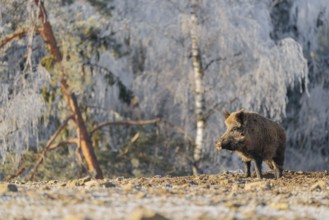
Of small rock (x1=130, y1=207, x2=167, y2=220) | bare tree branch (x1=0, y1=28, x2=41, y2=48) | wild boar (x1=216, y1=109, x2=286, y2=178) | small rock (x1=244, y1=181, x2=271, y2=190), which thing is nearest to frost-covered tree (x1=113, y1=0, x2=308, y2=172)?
bare tree branch (x1=0, y1=28, x2=41, y2=48)

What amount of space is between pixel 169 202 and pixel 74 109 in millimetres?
14214

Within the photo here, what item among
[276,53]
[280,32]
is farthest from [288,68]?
[280,32]

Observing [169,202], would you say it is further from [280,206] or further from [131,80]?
[131,80]

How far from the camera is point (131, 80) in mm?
24266

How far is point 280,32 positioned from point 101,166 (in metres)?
7.86

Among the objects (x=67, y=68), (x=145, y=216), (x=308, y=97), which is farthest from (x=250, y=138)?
(x=308, y=97)

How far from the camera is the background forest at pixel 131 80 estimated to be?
20969mm

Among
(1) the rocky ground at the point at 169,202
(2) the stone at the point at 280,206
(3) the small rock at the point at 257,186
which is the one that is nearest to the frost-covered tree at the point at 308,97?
(1) the rocky ground at the point at 169,202

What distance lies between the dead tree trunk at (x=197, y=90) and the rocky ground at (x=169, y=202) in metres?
12.1

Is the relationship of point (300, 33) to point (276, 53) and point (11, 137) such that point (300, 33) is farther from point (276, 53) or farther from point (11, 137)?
point (11, 137)

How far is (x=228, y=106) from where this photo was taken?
21.9m

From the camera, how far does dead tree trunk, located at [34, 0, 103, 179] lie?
2098 centimetres

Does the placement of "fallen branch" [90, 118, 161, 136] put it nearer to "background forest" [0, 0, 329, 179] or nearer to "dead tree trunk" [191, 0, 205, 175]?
"background forest" [0, 0, 329, 179]

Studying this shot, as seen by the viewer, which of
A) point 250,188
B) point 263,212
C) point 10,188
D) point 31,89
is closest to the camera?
point 263,212
